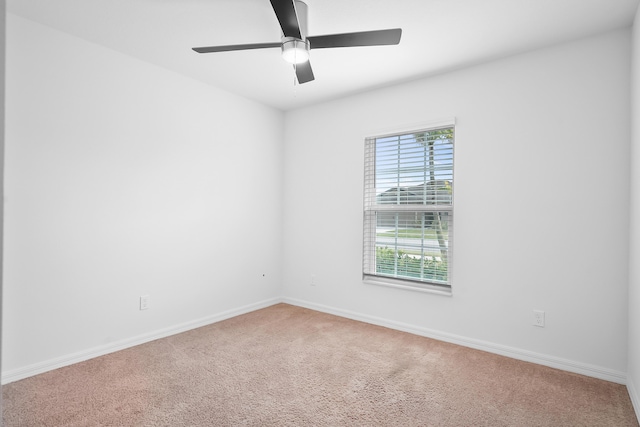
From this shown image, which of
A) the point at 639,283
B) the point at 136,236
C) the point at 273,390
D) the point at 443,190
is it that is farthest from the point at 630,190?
the point at 136,236

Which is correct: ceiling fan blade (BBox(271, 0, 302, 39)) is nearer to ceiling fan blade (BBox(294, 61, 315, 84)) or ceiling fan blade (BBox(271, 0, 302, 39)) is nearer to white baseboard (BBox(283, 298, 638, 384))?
ceiling fan blade (BBox(294, 61, 315, 84))

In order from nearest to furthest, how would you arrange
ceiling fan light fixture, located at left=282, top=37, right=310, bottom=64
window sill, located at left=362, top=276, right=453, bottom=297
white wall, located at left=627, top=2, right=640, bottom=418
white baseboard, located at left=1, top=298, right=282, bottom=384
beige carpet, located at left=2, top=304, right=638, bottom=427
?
beige carpet, located at left=2, top=304, right=638, bottom=427 → white wall, located at left=627, top=2, right=640, bottom=418 → ceiling fan light fixture, located at left=282, top=37, right=310, bottom=64 → white baseboard, located at left=1, top=298, right=282, bottom=384 → window sill, located at left=362, top=276, right=453, bottom=297

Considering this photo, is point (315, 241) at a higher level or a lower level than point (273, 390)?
higher

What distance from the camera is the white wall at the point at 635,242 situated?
2.26 m

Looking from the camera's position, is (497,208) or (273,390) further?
(497,208)

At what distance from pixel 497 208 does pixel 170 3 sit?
2858mm

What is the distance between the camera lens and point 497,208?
122 inches

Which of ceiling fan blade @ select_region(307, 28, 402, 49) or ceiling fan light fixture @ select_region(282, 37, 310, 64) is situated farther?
ceiling fan light fixture @ select_region(282, 37, 310, 64)

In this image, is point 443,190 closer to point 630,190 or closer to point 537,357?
point 630,190

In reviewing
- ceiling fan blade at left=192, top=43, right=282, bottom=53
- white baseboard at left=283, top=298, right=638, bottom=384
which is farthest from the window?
ceiling fan blade at left=192, top=43, right=282, bottom=53

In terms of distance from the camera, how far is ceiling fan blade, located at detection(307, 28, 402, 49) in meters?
2.21

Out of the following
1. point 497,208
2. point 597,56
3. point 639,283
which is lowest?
point 639,283

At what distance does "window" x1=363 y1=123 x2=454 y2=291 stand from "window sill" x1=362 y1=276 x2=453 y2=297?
11 mm

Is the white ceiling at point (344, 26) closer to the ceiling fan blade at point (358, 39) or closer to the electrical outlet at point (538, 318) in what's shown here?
the ceiling fan blade at point (358, 39)
